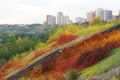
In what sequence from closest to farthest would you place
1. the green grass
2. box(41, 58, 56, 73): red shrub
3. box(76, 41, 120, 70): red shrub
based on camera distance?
the green grass < box(76, 41, 120, 70): red shrub < box(41, 58, 56, 73): red shrub

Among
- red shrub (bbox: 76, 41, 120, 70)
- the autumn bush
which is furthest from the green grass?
the autumn bush

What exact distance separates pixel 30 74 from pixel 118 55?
41.7 ft

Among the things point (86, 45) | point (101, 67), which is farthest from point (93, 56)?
point (86, 45)

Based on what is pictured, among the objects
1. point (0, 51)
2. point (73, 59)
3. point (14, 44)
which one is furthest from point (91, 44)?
point (14, 44)

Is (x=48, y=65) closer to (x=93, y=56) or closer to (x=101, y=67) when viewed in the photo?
(x=93, y=56)

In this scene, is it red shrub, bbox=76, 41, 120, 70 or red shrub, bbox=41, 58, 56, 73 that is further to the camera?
red shrub, bbox=41, 58, 56, 73

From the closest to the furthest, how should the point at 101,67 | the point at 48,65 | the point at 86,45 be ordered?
the point at 101,67 < the point at 48,65 < the point at 86,45

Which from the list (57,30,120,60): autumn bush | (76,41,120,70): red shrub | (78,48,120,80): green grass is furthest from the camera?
(57,30,120,60): autumn bush

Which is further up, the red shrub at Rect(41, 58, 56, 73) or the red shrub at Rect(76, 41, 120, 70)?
the red shrub at Rect(76, 41, 120, 70)

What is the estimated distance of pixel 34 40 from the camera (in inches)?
4082

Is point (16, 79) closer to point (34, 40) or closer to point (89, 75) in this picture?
point (89, 75)

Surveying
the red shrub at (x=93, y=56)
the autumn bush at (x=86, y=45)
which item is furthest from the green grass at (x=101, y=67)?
the autumn bush at (x=86, y=45)

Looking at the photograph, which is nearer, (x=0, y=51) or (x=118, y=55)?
(x=118, y=55)

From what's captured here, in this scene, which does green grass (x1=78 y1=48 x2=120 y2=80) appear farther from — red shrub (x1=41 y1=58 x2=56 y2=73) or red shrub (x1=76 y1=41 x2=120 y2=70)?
red shrub (x1=41 y1=58 x2=56 y2=73)
